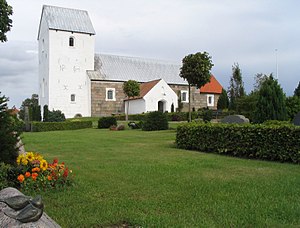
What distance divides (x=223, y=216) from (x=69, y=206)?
195 cm

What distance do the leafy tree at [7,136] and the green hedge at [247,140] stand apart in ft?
18.6

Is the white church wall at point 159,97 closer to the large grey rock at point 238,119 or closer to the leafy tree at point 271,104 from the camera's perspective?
the large grey rock at point 238,119

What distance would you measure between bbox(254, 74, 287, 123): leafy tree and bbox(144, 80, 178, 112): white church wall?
22.8 metres

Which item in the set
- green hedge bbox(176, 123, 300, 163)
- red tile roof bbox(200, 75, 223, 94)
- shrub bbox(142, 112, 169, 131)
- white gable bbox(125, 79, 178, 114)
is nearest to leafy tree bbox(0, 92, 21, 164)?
green hedge bbox(176, 123, 300, 163)

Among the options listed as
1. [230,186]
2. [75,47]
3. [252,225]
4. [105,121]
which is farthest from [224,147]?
[75,47]

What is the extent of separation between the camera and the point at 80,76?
37.6 meters

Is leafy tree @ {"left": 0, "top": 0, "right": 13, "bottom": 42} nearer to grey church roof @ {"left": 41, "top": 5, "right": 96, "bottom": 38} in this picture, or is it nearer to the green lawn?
the green lawn

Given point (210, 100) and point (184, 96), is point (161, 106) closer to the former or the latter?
point (184, 96)

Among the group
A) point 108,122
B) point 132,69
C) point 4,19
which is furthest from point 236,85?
point 4,19

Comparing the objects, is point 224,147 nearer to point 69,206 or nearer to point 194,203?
point 194,203

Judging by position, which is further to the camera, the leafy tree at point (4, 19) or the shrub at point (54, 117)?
the shrub at point (54, 117)

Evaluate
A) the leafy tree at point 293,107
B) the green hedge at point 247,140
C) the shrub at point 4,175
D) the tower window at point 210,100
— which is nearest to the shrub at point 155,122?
the leafy tree at point 293,107

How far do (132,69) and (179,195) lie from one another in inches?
1457

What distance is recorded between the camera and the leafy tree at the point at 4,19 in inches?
458
